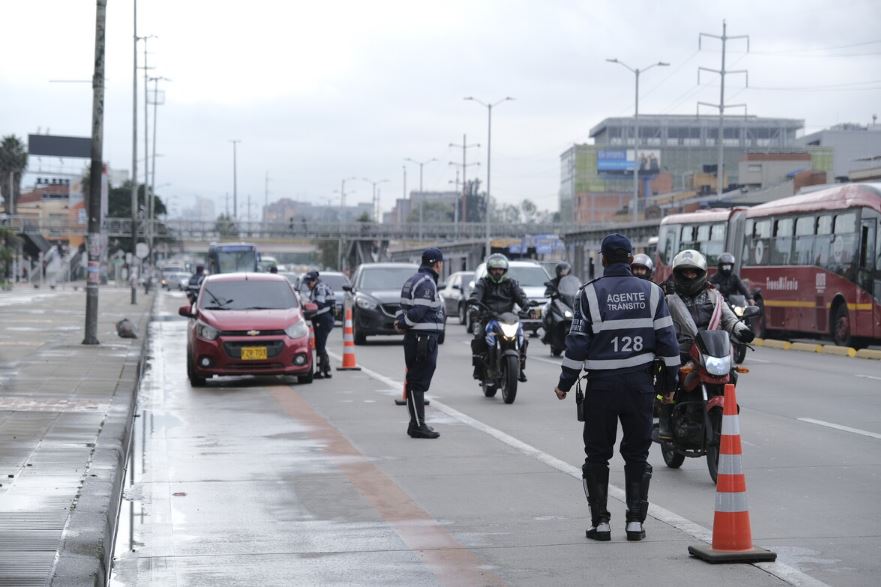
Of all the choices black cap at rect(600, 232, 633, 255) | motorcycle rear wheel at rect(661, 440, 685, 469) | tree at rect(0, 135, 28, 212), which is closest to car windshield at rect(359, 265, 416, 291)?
motorcycle rear wheel at rect(661, 440, 685, 469)

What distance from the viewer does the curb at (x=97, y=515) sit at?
22.0 ft

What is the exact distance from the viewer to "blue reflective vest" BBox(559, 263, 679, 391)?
26.3 feet

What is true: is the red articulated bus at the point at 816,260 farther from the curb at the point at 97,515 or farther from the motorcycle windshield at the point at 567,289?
the curb at the point at 97,515

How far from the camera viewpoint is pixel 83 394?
636 inches

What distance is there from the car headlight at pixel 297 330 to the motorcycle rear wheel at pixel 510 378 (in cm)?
356

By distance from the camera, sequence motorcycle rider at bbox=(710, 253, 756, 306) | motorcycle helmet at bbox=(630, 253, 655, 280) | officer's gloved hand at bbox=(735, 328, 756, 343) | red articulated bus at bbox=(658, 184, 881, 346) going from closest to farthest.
A: officer's gloved hand at bbox=(735, 328, 756, 343)
motorcycle helmet at bbox=(630, 253, 655, 280)
motorcycle rider at bbox=(710, 253, 756, 306)
red articulated bus at bbox=(658, 184, 881, 346)

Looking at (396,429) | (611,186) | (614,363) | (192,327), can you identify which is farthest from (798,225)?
(611,186)

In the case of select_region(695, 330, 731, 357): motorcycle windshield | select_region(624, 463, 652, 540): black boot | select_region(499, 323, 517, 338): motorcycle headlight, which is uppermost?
select_region(695, 330, 731, 357): motorcycle windshield

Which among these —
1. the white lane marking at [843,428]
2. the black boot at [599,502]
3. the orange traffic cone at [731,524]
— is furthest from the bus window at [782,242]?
the orange traffic cone at [731,524]

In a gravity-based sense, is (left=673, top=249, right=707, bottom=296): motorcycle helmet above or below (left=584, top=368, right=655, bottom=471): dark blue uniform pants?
above

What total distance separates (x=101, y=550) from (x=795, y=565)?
367 cm

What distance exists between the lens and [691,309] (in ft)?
34.7

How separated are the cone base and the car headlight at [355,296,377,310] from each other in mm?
22610

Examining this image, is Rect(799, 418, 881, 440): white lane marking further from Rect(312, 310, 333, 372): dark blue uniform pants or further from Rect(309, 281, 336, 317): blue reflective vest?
Rect(309, 281, 336, 317): blue reflective vest
